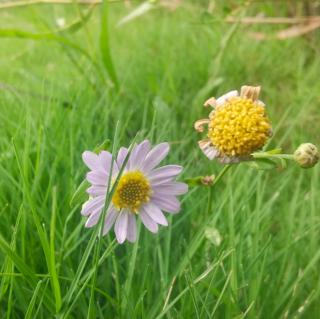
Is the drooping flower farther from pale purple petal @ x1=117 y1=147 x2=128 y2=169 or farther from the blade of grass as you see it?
the blade of grass

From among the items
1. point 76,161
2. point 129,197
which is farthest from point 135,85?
point 129,197

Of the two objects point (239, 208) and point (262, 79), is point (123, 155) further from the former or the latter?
point (262, 79)

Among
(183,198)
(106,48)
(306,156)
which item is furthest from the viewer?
(106,48)

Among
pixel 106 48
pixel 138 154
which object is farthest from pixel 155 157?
pixel 106 48

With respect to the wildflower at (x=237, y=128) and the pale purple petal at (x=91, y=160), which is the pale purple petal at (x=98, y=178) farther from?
the wildflower at (x=237, y=128)

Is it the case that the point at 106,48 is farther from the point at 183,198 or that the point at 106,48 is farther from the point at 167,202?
the point at 167,202

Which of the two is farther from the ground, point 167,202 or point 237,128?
point 237,128

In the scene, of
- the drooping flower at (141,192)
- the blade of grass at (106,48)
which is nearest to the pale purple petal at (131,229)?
the drooping flower at (141,192)
